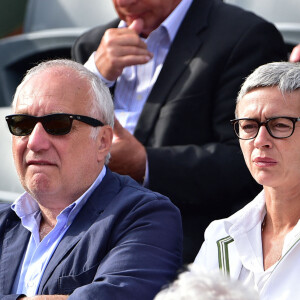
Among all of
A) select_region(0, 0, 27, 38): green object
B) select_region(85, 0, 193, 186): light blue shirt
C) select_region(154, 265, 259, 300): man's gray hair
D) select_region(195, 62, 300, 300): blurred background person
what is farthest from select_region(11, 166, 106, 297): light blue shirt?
select_region(0, 0, 27, 38): green object

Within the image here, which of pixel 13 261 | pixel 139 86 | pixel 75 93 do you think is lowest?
pixel 13 261

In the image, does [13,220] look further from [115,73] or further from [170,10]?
[170,10]

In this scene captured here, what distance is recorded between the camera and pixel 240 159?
2963 millimetres

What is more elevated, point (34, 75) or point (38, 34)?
point (34, 75)

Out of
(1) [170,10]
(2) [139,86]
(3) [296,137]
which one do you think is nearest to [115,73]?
(2) [139,86]

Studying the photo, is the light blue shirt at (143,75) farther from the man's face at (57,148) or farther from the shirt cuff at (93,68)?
the man's face at (57,148)

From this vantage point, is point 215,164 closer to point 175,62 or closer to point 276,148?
point 175,62

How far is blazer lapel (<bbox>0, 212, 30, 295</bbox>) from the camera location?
90.5 inches

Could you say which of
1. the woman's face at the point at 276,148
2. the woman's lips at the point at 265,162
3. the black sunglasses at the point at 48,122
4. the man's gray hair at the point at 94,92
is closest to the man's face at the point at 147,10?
the man's gray hair at the point at 94,92

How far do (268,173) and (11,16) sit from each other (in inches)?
135

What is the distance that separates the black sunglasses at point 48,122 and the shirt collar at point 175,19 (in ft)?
3.17

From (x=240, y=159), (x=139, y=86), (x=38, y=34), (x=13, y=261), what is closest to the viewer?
(x=13, y=261)

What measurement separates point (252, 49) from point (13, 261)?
1.32 m

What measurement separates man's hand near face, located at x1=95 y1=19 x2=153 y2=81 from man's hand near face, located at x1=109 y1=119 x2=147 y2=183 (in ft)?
1.08
